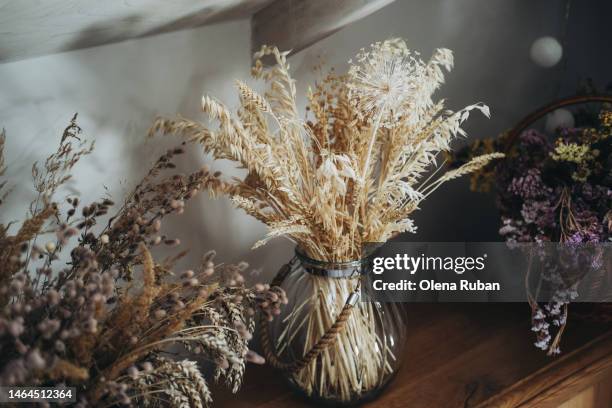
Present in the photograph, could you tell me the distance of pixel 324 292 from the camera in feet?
3.51

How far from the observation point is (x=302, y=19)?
116 cm

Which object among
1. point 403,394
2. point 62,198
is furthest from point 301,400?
point 62,198

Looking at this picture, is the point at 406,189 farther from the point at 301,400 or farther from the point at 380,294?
the point at 301,400

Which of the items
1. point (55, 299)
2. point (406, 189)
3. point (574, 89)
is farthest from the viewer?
point (574, 89)

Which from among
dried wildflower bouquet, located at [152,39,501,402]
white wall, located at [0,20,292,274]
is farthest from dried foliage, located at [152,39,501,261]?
white wall, located at [0,20,292,274]

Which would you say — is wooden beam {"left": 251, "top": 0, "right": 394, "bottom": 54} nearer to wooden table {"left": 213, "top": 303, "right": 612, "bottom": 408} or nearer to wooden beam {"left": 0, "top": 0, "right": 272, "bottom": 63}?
wooden beam {"left": 0, "top": 0, "right": 272, "bottom": 63}

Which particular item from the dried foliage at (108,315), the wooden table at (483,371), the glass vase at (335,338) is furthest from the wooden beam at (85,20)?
the wooden table at (483,371)

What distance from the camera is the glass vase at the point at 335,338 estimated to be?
3.50 ft

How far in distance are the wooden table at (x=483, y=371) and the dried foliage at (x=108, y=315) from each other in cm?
30

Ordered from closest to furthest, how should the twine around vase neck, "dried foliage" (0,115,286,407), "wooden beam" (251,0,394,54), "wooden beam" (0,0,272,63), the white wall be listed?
"dried foliage" (0,115,286,407)
"wooden beam" (0,0,272,63)
the white wall
the twine around vase neck
"wooden beam" (251,0,394,54)

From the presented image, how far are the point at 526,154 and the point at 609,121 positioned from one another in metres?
0.18

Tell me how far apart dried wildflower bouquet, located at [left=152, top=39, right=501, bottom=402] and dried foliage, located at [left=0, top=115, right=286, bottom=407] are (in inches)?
4.0

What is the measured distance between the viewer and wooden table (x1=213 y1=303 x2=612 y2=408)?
3.77 feet

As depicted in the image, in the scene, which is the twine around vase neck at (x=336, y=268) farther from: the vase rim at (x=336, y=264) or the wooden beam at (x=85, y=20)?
the wooden beam at (x=85, y=20)
